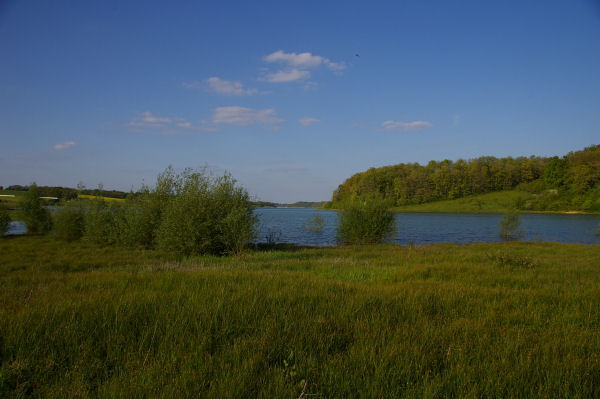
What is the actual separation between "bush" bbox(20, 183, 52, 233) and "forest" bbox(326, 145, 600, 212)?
246 ft

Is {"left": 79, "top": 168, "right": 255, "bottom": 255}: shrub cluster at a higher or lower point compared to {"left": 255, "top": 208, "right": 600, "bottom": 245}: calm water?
higher

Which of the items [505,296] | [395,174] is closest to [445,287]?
[505,296]

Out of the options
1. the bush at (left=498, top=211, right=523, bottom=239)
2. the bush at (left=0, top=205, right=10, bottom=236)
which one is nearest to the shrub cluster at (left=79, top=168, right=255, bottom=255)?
the bush at (left=0, top=205, right=10, bottom=236)

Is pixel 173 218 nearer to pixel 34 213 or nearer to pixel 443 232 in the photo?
pixel 34 213

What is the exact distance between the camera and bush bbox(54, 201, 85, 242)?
2878 centimetres

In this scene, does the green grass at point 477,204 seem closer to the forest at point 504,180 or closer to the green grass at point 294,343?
the forest at point 504,180

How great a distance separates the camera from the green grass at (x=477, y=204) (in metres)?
103

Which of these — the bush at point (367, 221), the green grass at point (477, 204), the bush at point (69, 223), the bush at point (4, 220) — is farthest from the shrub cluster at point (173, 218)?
the green grass at point (477, 204)

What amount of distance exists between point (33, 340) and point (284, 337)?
119 inches

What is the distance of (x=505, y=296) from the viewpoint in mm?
6066

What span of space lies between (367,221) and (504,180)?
129928mm

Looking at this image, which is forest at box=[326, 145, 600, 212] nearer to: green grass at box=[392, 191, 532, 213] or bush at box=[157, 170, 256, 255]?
green grass at box=[392, 191, 532, 213]

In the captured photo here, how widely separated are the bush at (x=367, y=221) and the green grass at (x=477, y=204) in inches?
3595

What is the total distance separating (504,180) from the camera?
12600 cm
